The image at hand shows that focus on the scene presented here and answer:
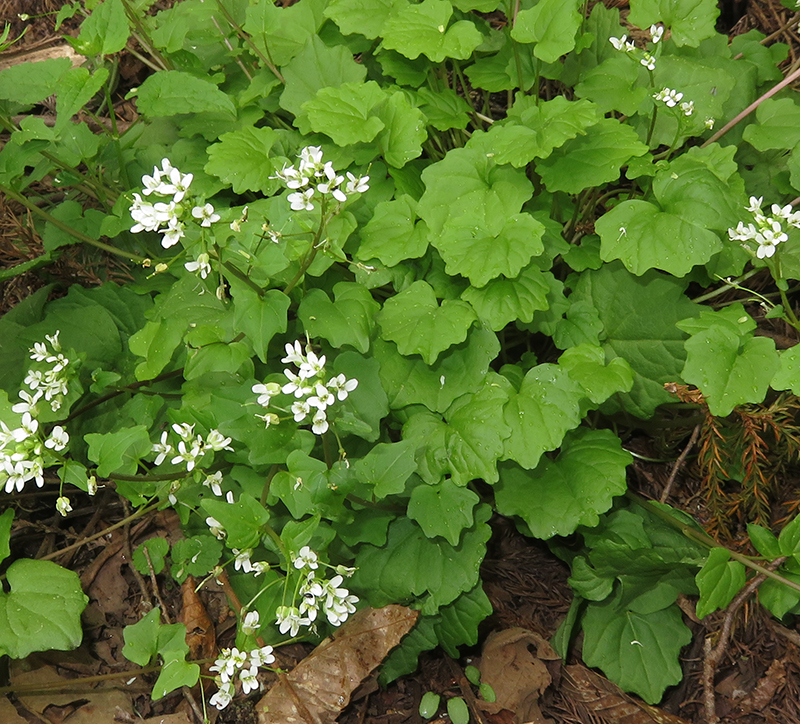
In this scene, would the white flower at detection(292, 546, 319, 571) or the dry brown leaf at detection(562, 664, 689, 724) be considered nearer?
the white flower at detection(292, 546, 319, 571)

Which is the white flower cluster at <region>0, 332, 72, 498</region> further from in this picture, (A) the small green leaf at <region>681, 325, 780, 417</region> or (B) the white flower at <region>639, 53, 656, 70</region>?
(B) the white flower at <region>639, 53, 656, 70</region>

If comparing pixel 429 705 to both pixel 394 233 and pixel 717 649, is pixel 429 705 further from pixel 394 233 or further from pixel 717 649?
pixel 394 233

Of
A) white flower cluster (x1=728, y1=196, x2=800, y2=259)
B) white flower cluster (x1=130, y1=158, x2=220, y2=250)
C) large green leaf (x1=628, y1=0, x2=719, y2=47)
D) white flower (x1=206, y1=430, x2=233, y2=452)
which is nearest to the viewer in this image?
white flower cluster (x1=130, y1=158, x2=220, y2=250)

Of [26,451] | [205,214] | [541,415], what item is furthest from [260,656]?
[205,214]

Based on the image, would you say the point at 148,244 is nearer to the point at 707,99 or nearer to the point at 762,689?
the point at 707,99

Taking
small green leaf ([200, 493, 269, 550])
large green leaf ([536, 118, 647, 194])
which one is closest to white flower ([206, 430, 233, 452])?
small green leaf ([200, 493, 269, 550])

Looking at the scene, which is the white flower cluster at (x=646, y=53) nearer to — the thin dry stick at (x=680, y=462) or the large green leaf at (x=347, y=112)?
the large green leaf at (x=347, y=112)

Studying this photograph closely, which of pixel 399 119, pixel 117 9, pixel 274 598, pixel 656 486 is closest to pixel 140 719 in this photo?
pixel 274 598
